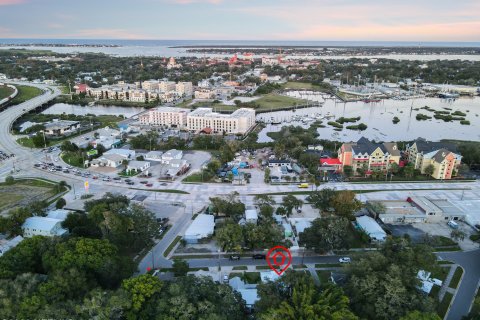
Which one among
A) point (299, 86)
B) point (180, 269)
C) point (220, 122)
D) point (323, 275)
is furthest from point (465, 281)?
point (299, 86)

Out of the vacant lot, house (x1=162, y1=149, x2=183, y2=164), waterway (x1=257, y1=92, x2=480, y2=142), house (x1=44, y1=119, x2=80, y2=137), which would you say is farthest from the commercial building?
house (x1=44, y1=119, x2=80, y2=137)

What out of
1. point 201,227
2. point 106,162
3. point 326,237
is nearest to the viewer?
point 326,237

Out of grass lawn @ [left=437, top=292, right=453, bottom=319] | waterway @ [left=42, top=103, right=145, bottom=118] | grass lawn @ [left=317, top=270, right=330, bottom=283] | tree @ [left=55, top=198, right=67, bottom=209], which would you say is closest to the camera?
grass lawn @ [left=437, top=292, right=453, bottom=319]

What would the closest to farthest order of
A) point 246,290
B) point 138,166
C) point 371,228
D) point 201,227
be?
point 246,290
point 201,227
point 371,228
point 138,166

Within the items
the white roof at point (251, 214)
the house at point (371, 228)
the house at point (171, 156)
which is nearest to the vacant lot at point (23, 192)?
the house at point (171, 156)

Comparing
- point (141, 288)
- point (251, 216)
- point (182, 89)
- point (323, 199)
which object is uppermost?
point (182, 89)

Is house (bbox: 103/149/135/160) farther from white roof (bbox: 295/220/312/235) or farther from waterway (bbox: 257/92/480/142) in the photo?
white roof (bbox: 295/220/312/235)

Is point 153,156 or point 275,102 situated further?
point 275,102

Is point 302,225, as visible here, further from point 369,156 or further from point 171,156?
point 171,156
